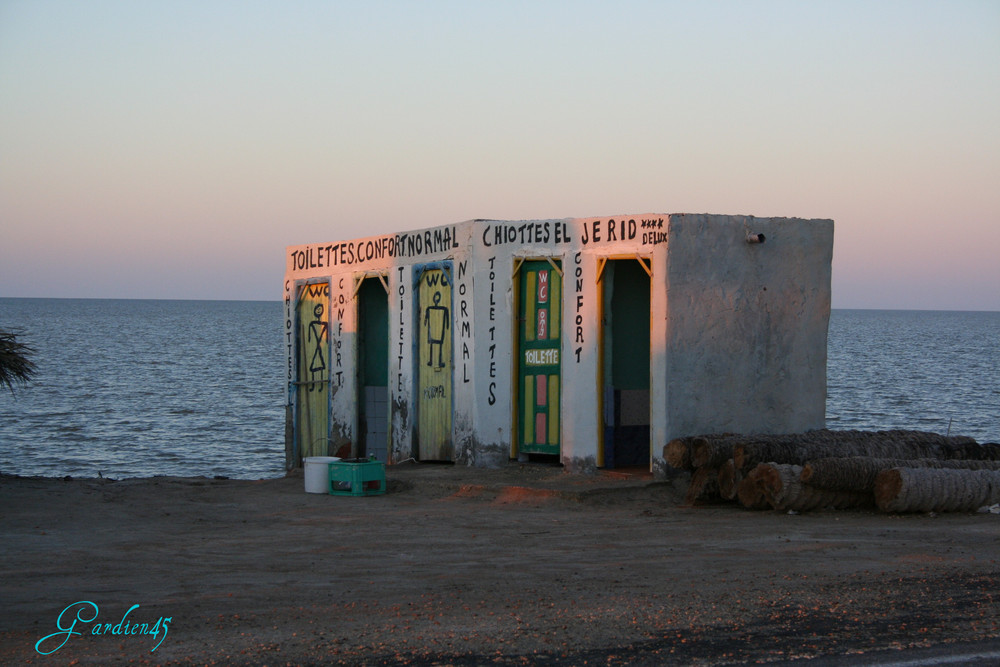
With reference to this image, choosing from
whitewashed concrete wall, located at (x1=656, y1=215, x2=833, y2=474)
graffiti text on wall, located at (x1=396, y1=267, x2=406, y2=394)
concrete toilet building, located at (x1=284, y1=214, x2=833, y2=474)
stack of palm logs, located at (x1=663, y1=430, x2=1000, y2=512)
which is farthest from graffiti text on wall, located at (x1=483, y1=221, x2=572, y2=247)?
stack of palm logs, located at (x1=663, y1=430, x2=1000, y2=512)

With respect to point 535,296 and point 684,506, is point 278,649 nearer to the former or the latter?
point 684,506

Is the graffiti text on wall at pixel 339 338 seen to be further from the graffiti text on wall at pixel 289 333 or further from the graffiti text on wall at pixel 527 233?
the graffiti text on wall at pixel 527 233

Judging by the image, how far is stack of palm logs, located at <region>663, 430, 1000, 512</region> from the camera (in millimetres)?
11156

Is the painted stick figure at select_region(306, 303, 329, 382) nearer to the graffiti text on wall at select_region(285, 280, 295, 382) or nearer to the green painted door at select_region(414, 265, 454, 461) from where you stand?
the graffiti text on wall at select_region(285, 280, 295, 382)

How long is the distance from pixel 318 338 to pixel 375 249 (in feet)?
7.29

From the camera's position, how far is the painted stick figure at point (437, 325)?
15586 millimetres

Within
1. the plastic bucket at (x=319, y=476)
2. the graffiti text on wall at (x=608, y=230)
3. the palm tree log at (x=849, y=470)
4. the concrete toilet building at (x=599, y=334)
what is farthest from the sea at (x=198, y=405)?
the palm tree log at (x=849, y=470)

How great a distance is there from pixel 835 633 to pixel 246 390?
150ft

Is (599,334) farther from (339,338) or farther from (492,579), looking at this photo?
(492,579)

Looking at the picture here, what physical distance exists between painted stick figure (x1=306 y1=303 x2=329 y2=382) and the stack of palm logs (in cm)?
753

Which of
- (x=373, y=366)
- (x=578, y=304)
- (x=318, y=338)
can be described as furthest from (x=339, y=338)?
(x=578, y=304)

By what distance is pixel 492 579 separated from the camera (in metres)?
8.57

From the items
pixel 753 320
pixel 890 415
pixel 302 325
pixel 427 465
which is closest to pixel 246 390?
pixel 890 415

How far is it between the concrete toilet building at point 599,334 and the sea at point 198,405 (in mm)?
5419
